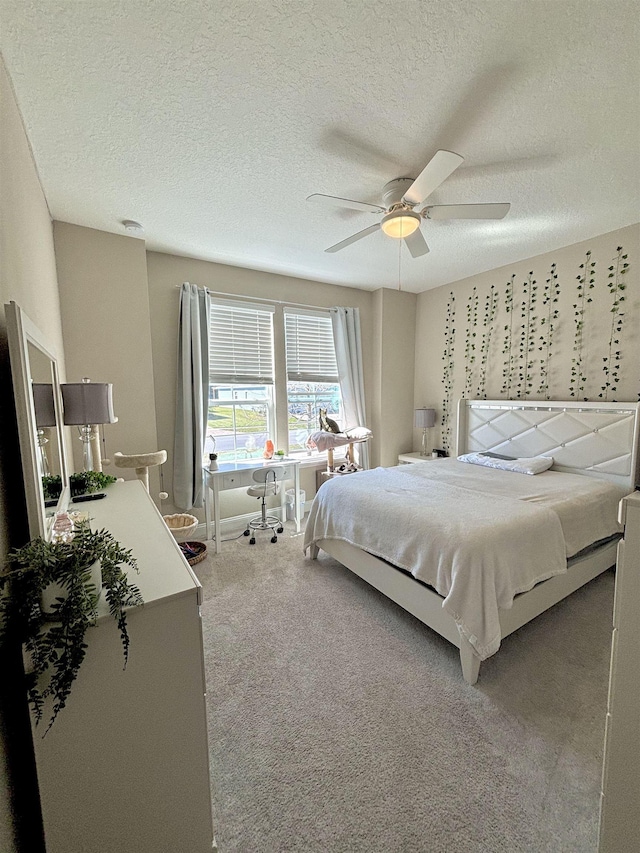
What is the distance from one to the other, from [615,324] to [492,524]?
8.01 ft

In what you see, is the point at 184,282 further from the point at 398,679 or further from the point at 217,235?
the point at 398,679

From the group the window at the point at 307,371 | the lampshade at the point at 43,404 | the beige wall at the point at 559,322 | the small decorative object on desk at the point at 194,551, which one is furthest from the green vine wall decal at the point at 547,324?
the lampshade at the point at 43,404

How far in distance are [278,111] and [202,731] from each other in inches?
98.0

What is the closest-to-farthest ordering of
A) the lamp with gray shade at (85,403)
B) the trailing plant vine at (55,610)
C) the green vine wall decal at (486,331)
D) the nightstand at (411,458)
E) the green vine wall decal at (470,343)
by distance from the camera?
the trailing plant vine at (55,610) → the lamp with gray shade at (85,403) → the green vine wall decal at (486,331) → the green vine wall decal at (470,343) → the nightstand at (411,458)

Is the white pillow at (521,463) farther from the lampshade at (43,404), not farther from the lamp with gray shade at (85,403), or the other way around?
the lampshade at (43,404)

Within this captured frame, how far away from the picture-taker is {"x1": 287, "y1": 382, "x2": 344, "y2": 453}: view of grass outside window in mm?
4246

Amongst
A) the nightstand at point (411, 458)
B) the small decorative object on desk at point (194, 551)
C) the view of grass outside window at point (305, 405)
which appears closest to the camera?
the small decorative object on desk at point (194, 551)

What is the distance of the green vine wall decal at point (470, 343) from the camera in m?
4.06

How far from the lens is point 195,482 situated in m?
3.44

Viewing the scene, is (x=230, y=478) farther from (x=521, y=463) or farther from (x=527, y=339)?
(x=527, y=339)

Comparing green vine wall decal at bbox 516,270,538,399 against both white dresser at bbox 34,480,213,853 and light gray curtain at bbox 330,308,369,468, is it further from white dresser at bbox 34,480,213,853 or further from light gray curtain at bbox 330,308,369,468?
white dresser at bbox 34,480,213,853

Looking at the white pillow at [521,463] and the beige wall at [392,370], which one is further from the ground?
the beige wall at [392,370]

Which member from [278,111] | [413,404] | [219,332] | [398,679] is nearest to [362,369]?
[413,404]

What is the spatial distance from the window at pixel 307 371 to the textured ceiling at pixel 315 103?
162 cm
